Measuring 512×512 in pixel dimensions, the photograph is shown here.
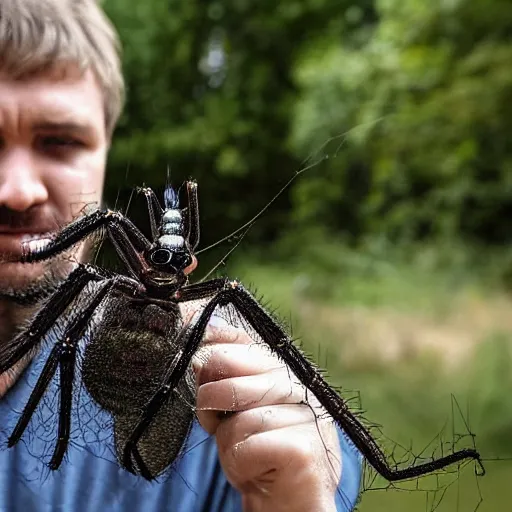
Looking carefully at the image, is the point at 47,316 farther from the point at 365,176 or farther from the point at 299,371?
the point at 365,176

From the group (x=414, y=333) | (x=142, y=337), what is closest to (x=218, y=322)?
(x=142, y=337)

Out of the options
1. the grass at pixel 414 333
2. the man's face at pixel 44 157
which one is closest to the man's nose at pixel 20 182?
the man's face at pixel 44 157

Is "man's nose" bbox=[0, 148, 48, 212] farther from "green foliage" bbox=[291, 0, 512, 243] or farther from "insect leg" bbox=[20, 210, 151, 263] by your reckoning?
"green foliage" bbox=[291, 0, 512, 243]

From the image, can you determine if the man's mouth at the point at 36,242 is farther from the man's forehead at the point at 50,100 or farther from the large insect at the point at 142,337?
the man's forehead at the point at 50,100

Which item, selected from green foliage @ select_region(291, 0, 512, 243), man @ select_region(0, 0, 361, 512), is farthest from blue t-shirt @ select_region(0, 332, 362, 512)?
green foliage @ select_region(291, 0, 512, 243)

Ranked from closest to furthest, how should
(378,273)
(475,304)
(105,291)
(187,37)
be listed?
(105,291) → (187,37) → (378,273) → (475,304)

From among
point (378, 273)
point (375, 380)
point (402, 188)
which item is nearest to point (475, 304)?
point (375, 380)

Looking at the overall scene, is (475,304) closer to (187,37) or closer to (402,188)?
(402,188)
